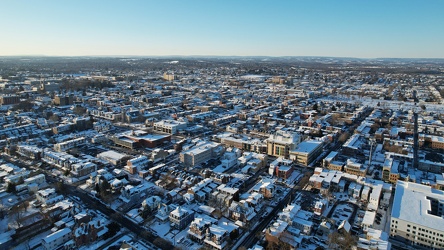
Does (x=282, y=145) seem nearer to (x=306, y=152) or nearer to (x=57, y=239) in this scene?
(x=306, y=152)

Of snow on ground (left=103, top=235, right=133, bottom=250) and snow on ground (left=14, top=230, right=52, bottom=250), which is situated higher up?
snow on ground (left=14, top=230, right=52, bottom=250)

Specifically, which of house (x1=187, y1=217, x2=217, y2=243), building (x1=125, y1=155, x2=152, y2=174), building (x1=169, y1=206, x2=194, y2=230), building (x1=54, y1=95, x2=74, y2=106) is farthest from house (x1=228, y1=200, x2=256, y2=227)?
building (x1=54, y1=95, x2=74, y2=106)

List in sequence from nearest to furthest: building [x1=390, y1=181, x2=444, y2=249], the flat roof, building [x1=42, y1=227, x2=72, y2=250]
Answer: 1. building [x1=42, y1=227, x2=72, y2=250]
2. building [x1=390, y1=181, x2=444, y2=249]
3. the flat roof

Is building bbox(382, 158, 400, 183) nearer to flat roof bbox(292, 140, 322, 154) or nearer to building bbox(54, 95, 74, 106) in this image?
flat roof bbox(292, 140, 322, 154)

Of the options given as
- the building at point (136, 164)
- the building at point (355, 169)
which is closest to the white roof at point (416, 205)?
A: the building at point (355, 169)

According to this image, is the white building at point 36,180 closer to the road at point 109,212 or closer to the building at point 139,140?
the road at point 109,212

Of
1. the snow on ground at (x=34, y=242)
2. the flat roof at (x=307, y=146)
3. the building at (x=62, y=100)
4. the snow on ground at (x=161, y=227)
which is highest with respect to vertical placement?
the building at (x=62, y=100)
